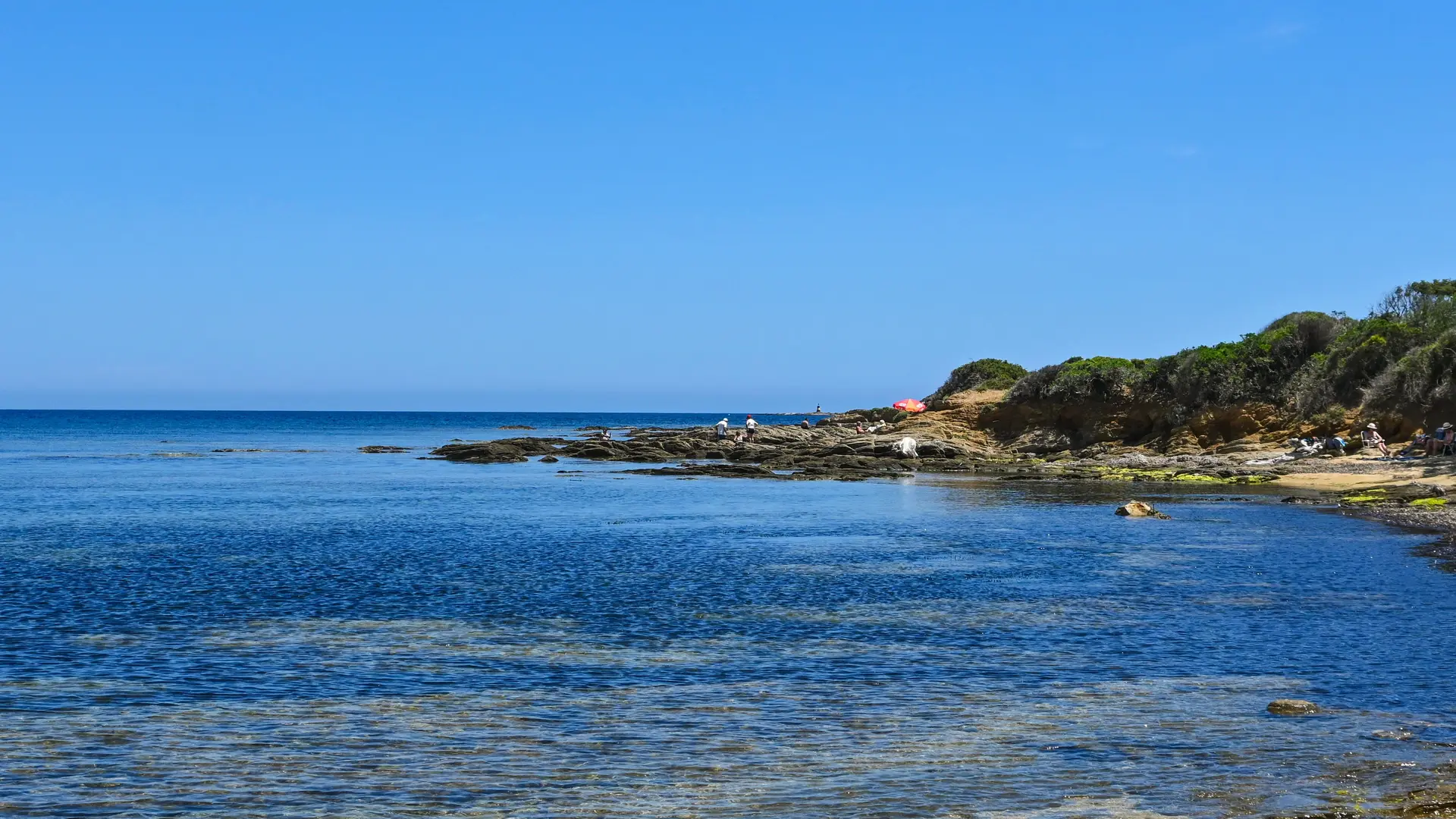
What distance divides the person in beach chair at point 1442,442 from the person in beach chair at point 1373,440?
3.17 meters

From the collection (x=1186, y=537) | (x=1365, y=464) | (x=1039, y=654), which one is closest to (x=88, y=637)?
(x=1039, y=654)

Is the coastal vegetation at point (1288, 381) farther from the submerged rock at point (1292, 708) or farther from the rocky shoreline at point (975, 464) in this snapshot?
the submerged rock at point (1292, 708)

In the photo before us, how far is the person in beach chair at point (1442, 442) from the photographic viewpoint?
3919 cm

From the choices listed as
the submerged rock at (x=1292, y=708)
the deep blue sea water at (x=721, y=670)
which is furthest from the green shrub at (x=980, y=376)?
the submerged rock at (x=1292, y=708)

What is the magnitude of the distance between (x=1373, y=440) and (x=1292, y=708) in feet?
124

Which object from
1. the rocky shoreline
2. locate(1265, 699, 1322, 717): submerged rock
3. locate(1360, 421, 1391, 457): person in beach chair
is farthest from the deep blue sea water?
locate(1360, 421, 1391, 457): person in beach chair

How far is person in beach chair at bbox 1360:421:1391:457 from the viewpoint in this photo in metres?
43.8

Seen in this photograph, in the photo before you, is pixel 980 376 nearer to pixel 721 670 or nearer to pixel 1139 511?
pixel 1139 511

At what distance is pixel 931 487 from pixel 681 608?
29066mm

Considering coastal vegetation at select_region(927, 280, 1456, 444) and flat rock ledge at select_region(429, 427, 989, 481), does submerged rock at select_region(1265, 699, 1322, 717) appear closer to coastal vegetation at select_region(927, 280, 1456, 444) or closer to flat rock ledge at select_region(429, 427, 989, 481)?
coastal vegetation at select_region(927, 280, 1456, 444)

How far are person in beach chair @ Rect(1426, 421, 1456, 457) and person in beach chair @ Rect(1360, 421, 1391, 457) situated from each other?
3169mm

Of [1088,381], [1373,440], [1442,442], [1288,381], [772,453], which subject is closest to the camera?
[1442,442]

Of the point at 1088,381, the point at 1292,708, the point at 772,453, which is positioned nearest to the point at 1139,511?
the point at 1292,708

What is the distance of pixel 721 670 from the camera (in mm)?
13945
